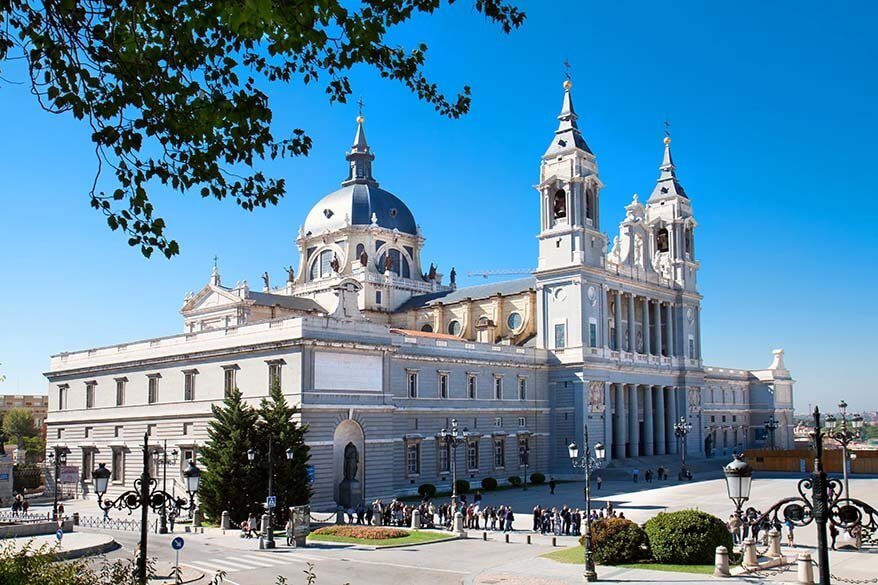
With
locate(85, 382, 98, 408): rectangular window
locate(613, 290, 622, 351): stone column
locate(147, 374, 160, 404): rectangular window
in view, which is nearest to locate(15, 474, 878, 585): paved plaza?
locate(147, 374, 160, 404): rectangular window

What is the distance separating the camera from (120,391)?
59562mm

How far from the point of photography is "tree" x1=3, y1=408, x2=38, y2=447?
116m

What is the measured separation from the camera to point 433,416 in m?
58.7

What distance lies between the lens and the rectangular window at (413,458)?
56375 millimetres

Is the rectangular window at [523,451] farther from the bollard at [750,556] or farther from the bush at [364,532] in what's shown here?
the bollard at [750,556]

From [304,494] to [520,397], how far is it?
27437 mm

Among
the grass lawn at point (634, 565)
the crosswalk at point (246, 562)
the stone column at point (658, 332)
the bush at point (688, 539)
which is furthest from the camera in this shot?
the stone column at point (658, 332)

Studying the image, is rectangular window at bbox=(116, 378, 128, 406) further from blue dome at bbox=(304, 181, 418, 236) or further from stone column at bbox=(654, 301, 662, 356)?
stone column at bbox=(654, 301, 662, 356)

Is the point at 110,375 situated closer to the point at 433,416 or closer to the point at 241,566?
the point at 433,416

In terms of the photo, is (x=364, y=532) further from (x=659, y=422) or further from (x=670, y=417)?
(x=670, y=417)

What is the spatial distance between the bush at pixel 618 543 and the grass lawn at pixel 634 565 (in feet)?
1.59

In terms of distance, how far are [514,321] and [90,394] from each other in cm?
3426

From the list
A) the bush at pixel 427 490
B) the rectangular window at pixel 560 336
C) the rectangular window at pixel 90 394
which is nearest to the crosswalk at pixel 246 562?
the bush at pixel 427 490

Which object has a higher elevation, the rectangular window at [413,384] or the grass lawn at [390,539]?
the rectangular window at [413,384]
